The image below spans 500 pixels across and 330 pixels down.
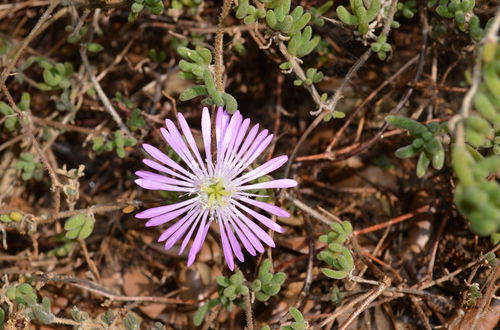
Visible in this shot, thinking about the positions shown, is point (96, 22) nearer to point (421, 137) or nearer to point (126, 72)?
point (126, 72)

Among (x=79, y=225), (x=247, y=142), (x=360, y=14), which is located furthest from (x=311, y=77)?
(x=79, y=225)

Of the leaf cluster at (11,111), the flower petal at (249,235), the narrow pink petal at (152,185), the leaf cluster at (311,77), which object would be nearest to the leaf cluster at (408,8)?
the leaf cluster at (311,77)

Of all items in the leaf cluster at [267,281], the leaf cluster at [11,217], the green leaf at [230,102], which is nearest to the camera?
the green leaf at [230,102]

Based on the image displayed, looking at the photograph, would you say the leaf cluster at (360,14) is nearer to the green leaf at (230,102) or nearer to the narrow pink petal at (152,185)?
the green leaf at (230,102)

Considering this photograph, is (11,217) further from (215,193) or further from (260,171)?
(260,171)

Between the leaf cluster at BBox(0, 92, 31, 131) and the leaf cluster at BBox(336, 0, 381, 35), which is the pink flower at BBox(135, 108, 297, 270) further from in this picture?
the leaf cluster at BBox(0, 92, 31, 131)

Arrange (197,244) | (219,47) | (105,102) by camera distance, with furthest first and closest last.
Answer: (105,102)
(197,244)
(219,47)
